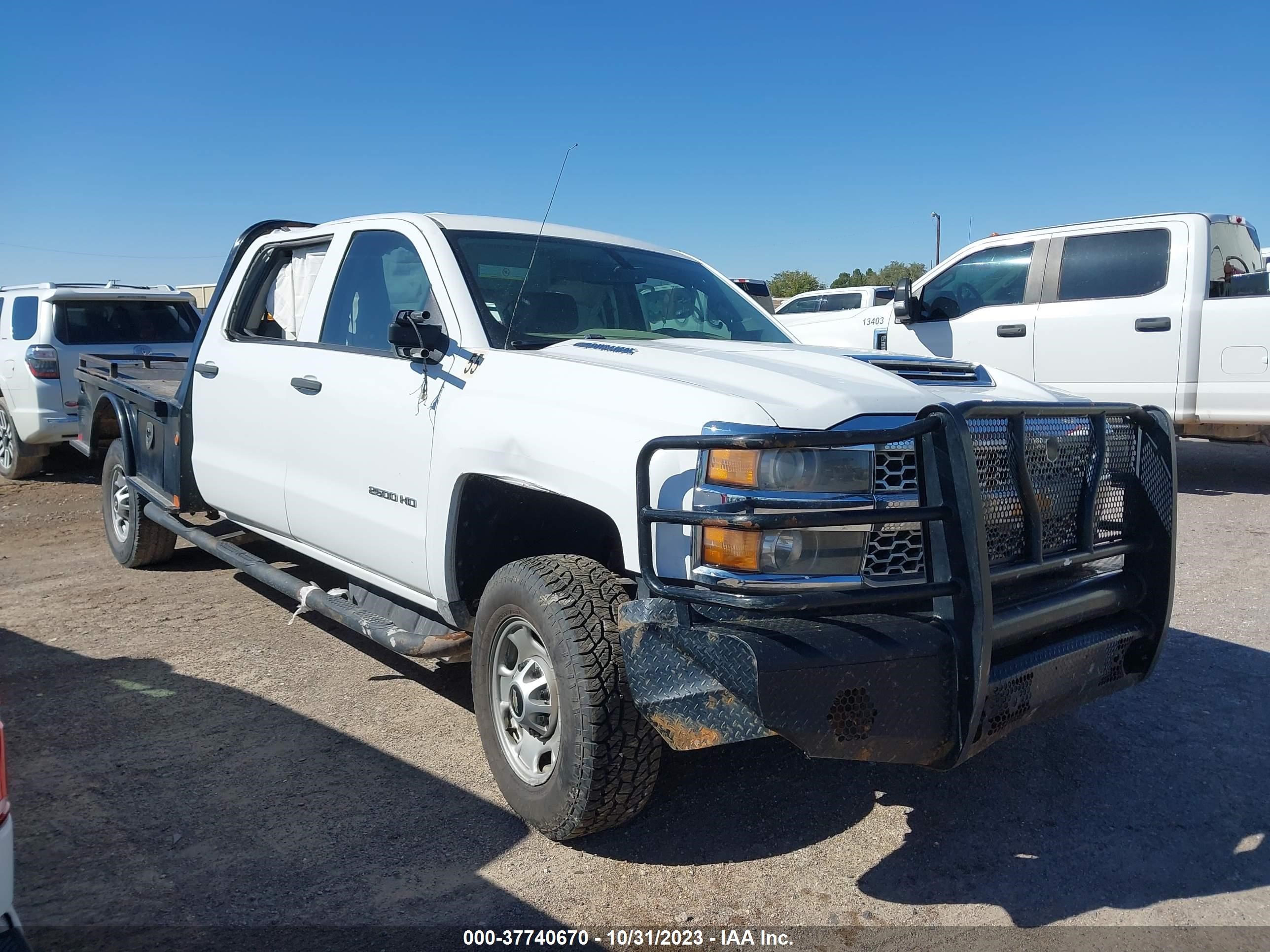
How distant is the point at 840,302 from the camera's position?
20.3 meters

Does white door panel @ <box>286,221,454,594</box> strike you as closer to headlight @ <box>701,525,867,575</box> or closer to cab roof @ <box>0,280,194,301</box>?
headlight @ <box>701,525,867,575</box>

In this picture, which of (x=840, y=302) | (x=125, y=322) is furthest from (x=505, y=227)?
(x=840, y=302)

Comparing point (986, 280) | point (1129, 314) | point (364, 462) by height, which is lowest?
point (364, 462)

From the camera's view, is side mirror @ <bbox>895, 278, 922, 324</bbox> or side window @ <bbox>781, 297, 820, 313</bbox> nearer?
side mirror @ <bbox>895, 278, 922, 324</bbox>

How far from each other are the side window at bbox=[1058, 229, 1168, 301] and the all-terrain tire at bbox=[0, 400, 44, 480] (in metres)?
9.45

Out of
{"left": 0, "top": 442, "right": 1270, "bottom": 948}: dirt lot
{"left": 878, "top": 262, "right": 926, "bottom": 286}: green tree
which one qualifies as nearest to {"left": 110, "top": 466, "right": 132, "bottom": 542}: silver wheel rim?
{"left": 0, "top": 442, "right": 1270, "bottom": 948}: dirt lot

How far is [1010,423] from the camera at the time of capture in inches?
109

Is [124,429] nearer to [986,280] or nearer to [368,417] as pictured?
[368,417]

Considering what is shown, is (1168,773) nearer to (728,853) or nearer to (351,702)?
(728,853)

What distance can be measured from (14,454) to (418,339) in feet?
26.9

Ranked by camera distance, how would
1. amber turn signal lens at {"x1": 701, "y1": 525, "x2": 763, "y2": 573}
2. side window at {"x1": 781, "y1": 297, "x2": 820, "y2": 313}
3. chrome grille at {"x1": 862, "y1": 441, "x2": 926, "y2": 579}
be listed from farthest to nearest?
side window at {"x1": 781, "y1": 297, "x2": 820, "y2": 313}, chrome grille at {"x1": 862, "y1": 441, "x2": 926, "y2": 579}, amber turn signal lens at {"x1": 701, "y1": 525, "x2": 763, "y2": 573}

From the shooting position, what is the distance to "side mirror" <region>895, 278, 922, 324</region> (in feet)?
28.9

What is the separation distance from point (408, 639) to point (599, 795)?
3.52ft

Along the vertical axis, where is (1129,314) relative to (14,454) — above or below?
above
